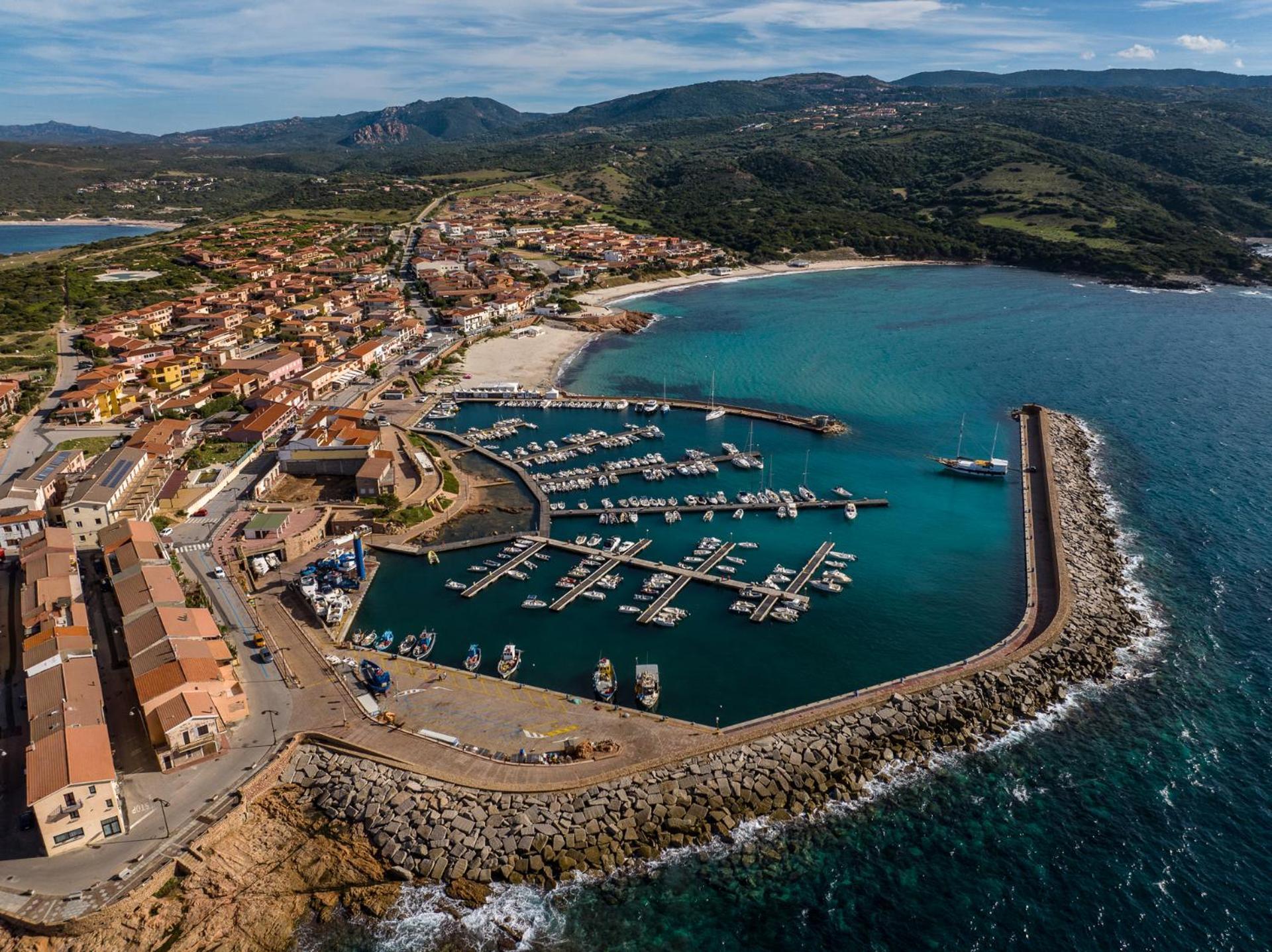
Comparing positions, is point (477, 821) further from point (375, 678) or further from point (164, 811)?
point (164, 811)

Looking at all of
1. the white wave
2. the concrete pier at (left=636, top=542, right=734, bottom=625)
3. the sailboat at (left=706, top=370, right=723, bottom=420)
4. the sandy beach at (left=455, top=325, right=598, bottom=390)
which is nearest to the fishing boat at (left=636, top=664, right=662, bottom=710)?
the concrete pier at (left=636, top=542, right=734, bottom=625)

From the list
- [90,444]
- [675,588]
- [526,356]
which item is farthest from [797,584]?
[526,356]

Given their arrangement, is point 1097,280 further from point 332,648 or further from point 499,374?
point 332,648

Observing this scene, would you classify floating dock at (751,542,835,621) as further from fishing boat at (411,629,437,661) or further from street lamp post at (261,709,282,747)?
street lamp post at (261,709,282,747)

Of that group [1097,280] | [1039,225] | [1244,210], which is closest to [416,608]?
[1097,280]

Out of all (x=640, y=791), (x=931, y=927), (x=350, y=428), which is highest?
(x=350, y=428)

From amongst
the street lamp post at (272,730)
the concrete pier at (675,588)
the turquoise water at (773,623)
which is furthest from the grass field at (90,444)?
the concrete pier at (675,588)
